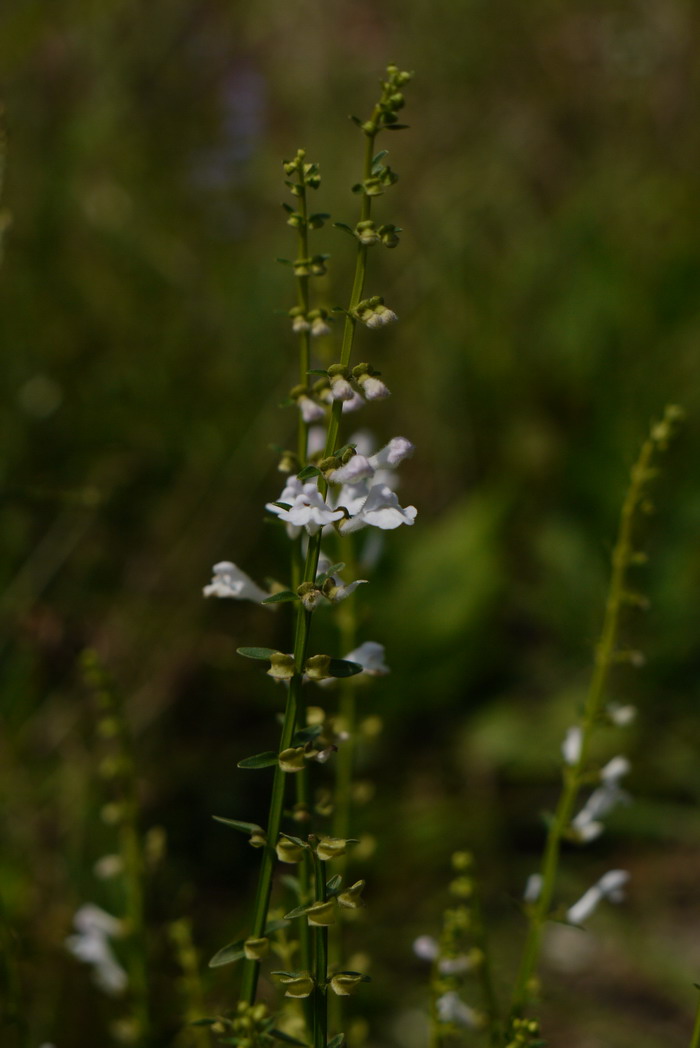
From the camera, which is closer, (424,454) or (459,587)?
(459,587)

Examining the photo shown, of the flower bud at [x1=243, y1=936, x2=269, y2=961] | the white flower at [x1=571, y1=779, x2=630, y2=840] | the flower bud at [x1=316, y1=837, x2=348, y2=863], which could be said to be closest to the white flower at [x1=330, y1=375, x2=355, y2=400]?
the flower bud at [x1=316, y1=837, x2=348, y2=863]

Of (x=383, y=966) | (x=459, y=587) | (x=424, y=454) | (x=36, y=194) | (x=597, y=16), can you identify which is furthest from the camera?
(x=597, y=16)

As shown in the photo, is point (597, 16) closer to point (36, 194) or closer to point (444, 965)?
point (36, 194)

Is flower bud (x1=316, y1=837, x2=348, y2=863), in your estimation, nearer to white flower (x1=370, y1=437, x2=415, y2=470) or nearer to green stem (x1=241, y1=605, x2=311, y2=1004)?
green stem (x1=241, y1=605, x2=311, y2=1004)

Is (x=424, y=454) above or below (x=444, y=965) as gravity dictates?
above

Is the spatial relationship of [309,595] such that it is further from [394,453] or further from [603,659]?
[603,659]

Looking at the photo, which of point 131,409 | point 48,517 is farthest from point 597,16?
point 48,517
